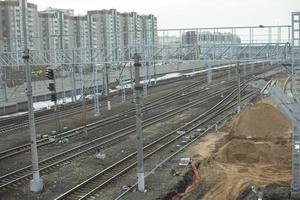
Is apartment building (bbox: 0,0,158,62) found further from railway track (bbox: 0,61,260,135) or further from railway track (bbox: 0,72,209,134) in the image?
railway track (bbox: 0,72,209,134)

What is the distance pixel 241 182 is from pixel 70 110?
23965mm

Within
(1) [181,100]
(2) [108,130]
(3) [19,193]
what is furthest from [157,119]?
(3) [19,193]

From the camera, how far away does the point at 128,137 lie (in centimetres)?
2748

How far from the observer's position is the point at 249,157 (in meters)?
21.8

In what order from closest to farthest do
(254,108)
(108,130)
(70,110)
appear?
(254,108), (108,130), (70,110)

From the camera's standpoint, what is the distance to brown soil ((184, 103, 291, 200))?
1808 centimetres

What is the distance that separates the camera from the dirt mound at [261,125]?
24.8 metres

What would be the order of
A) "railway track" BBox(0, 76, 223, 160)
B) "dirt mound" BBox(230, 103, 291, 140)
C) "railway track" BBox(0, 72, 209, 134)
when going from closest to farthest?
"railway track" BBox(0, 76, 223, 160) → "dirt mound" BBox(230, 103, 291, 140) → "railway track" BBox(0, 72, 209, 134)

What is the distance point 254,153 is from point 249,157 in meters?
0.29

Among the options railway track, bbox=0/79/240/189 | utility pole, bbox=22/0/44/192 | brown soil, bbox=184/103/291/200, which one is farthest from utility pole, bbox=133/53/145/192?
railway track, bbox=0/79/240/189

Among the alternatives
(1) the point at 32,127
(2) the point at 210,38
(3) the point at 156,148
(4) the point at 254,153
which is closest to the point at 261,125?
(4) the point at 254,153

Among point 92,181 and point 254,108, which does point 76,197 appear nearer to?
point 92,181

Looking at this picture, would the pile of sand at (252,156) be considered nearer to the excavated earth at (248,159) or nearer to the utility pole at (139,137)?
the excavated earth at (248,159)

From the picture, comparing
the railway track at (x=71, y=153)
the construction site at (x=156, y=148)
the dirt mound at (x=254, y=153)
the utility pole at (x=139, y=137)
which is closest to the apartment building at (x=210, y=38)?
the construction site at (x=156, y=148)
